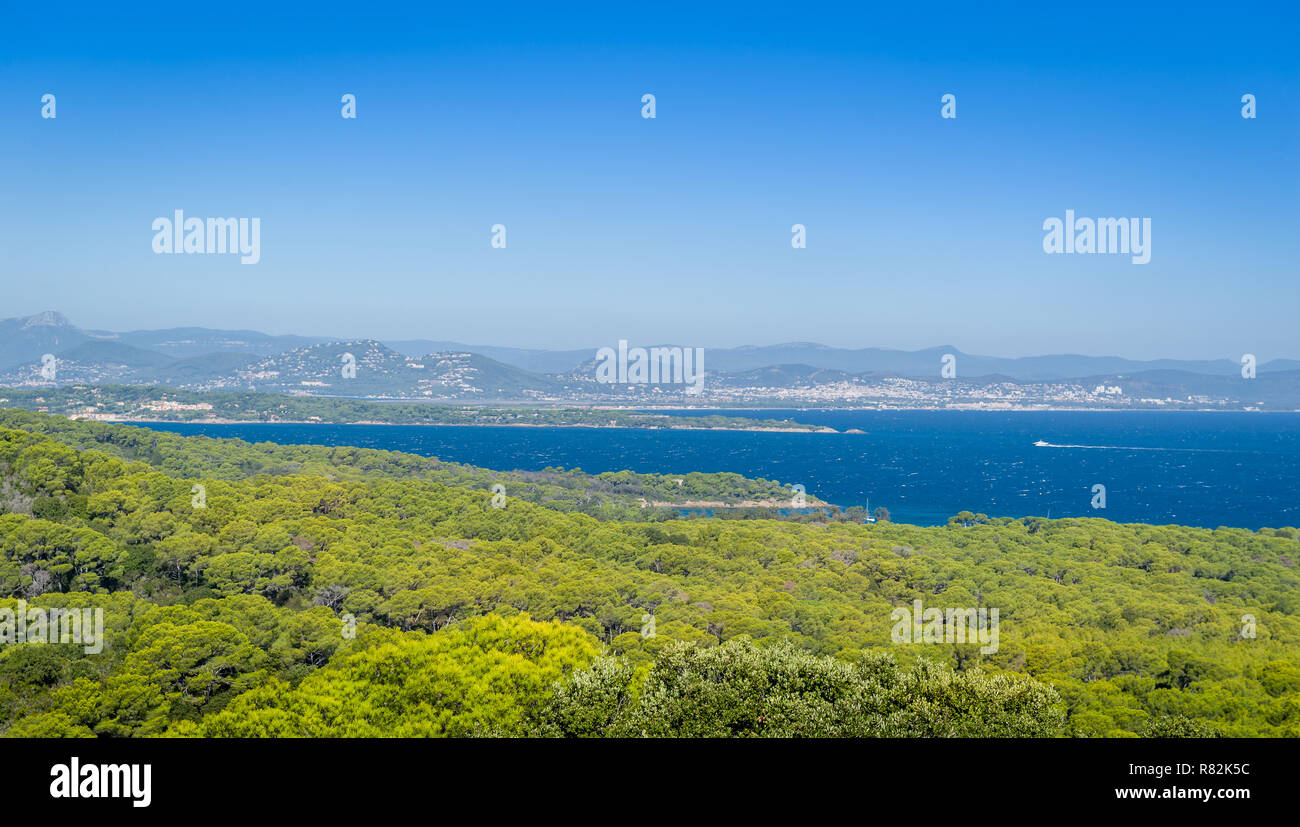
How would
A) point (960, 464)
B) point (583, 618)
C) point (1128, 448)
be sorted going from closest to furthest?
1. point (583, 618)
2. point (960, 464)
3. point (1128, 448)

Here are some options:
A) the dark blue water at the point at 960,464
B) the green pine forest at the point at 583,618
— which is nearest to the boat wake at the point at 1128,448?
the dark blue water at the point at 960,464

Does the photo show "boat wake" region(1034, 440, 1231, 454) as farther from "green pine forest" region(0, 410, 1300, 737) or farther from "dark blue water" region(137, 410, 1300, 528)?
"green pine forest" region(0, 410, 1300, 737)

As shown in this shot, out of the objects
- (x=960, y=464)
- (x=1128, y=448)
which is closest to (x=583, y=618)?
(x=960, y=464)

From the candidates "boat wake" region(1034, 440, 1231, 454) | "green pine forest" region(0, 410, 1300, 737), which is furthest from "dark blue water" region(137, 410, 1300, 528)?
"green pine forest" region(0, 410, 1300, 737)

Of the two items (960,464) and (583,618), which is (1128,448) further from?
(583,618)

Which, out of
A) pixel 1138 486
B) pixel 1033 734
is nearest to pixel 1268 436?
pixel 1138 486
